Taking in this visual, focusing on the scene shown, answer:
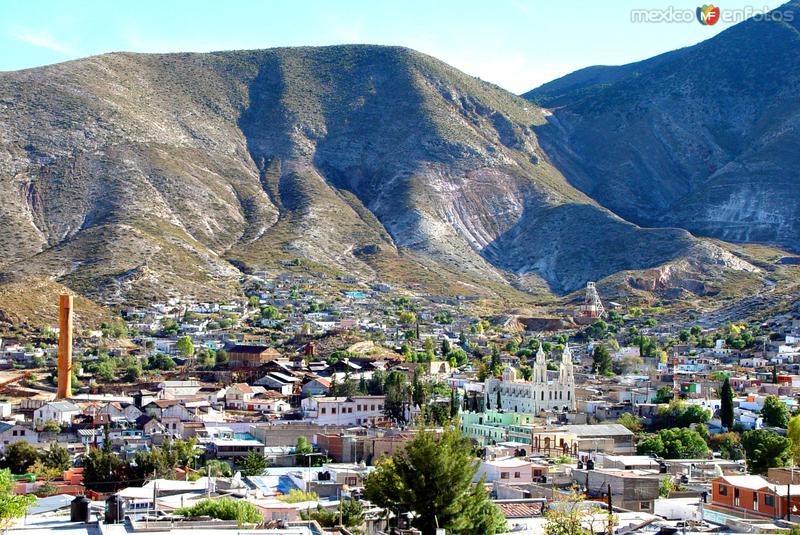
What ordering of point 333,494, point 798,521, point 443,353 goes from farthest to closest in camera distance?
1. point 443,353
2. point 333,494
3. point 798,521

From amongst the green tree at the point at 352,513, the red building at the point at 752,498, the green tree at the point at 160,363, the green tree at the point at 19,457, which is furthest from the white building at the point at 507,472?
the green tree at the point at 160,363

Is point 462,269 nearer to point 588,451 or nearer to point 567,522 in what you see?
point 588,451

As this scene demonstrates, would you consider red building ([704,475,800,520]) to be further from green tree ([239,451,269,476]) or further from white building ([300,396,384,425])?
white building ([300,396,384,425])

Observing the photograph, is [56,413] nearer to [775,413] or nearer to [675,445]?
[675,445]

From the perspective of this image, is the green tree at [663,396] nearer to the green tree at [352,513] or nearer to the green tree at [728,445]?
the green tree at [728,445]

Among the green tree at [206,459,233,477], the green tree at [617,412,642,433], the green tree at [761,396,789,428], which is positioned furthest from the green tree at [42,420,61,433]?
the green tree at [761,396,789,428]

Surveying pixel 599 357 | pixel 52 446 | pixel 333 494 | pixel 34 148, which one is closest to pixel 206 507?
pixel 333 494
